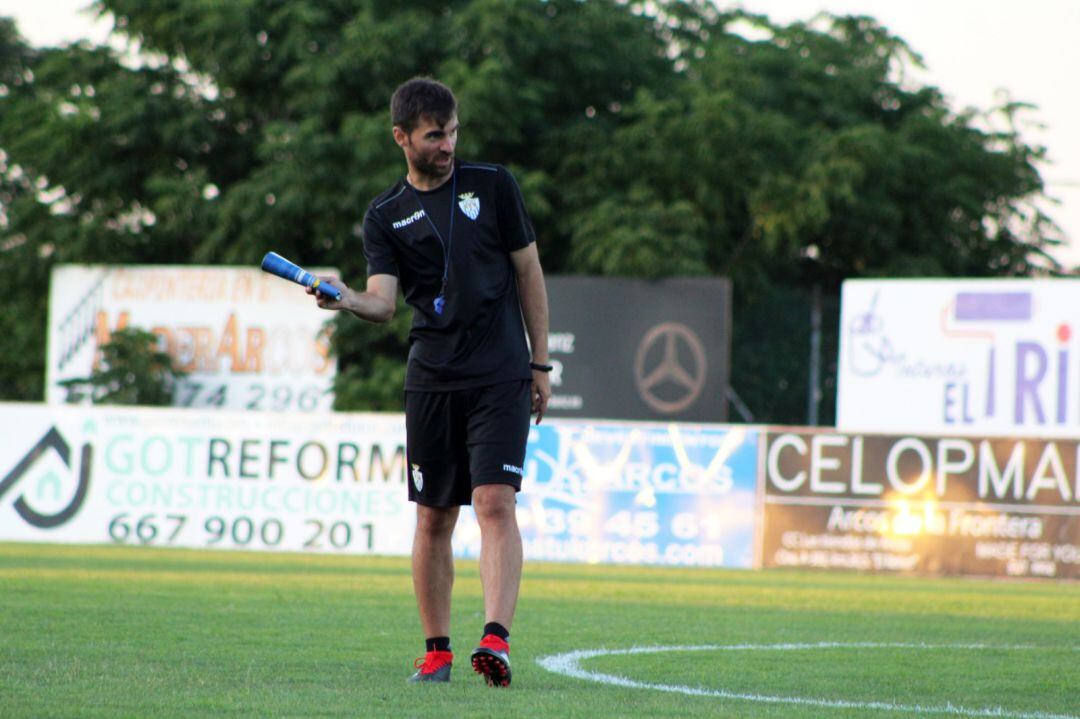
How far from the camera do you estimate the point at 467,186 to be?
643cm

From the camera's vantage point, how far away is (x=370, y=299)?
6320mm

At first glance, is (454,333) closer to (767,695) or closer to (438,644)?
(438,644)

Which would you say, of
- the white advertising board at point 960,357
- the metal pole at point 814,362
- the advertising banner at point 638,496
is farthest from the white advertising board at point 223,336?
the white advertising board at point 960,357

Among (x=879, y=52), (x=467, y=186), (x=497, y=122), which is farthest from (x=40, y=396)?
(x=467, y=186)

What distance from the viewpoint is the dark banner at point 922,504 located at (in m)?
17.2

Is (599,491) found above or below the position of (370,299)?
below

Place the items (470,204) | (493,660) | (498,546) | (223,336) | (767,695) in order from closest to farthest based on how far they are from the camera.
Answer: (493,660) < (767,695) < (498,546) < (470,204) < (223,336)

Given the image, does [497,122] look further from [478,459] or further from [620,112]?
[478,459]

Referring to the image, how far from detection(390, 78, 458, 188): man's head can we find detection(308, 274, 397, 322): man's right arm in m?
0.42

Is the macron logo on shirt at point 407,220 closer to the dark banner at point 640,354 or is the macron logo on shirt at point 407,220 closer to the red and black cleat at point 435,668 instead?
the red and black cleat at point 435,668

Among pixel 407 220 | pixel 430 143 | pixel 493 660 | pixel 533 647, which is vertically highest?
pixel 430 143

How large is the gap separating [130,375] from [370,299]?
16532 millimetres

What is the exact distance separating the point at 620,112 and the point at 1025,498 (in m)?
11.0

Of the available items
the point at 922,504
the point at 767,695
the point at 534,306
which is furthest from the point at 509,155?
the point at 767,695
